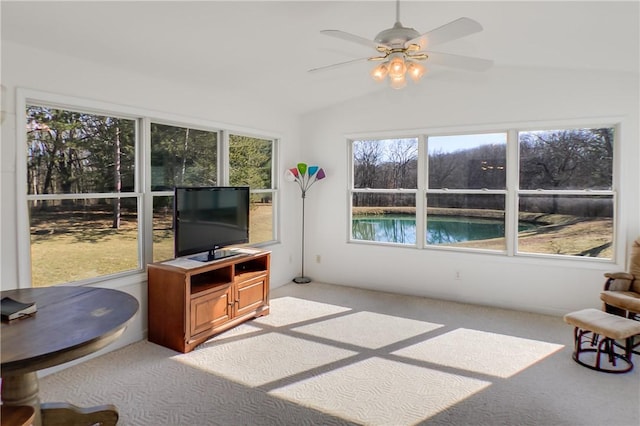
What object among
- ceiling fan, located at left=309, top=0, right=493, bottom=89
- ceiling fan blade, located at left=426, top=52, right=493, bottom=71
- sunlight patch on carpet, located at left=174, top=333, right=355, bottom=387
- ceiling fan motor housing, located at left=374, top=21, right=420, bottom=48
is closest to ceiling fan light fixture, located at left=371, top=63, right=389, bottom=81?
ceiling fan, located at left=309, top=0, right=493, bottom=89

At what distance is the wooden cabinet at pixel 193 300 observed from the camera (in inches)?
127

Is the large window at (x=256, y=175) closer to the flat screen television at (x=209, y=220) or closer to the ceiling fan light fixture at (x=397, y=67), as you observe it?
the flat screen television at (x=209, y=220)

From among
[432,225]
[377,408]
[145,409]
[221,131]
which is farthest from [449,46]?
[145,409]

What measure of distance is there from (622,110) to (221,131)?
4.20 m

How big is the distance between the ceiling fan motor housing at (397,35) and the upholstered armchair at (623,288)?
281 cm

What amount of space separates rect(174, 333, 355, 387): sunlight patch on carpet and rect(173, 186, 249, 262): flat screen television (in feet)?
2.84

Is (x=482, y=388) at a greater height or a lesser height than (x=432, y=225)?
lesser

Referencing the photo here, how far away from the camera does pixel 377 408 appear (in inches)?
97.0

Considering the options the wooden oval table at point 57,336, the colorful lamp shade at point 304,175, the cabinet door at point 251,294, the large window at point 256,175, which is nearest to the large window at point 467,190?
the colorful lamp shade at point 304,175

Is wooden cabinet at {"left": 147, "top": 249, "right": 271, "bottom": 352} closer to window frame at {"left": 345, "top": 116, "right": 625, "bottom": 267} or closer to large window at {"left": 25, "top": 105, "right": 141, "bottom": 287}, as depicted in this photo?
large window at {"left": 25, "top": 105, "right": 141, "bottom": 287}

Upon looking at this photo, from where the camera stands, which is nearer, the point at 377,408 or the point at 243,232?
the point at 377,408

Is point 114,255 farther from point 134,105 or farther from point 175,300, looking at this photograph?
point 134,105

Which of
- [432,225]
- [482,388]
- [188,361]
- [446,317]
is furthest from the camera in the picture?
[432,225]

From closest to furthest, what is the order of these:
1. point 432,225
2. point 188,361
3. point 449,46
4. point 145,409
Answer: point 145,409 → point 188,361 → point 449,46 → point 432,225
